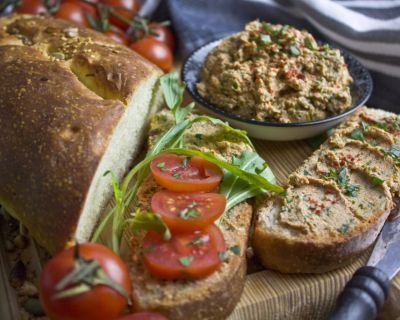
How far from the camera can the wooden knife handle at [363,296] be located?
8.89ft

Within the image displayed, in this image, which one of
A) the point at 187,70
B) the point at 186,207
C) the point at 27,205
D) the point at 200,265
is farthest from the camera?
the point at 187,70

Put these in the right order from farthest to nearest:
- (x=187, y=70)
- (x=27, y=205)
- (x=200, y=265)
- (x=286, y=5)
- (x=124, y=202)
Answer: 1. (x=286, y=5)
2. (x=187, y=70)
3. (x=124, y=202)
4. (x=27, y=205)
5. (x=200, y=265)

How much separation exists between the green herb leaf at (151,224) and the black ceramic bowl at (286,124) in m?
1.30

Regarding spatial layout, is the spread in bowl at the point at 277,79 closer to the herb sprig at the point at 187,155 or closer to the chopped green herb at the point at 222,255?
the herb sprig at the point at 187,155

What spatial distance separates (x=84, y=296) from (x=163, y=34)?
3.48 metres

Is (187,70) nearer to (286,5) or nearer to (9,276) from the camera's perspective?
(286,5)

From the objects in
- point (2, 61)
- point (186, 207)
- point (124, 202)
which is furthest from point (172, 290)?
point (2, 61)

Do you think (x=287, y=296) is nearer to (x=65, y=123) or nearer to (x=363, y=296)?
(x=363, y=296)

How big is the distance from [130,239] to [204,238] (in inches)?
20.5

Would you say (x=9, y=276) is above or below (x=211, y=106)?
below

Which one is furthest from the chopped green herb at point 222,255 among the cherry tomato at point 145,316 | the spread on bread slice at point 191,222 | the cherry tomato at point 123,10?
the cherry tomato at point 123,10

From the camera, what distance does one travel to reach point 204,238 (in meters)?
2.82

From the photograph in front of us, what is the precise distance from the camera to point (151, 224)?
2838mm

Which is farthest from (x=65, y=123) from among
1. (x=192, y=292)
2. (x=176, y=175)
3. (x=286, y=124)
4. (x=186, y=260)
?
(x=286, y=124)
